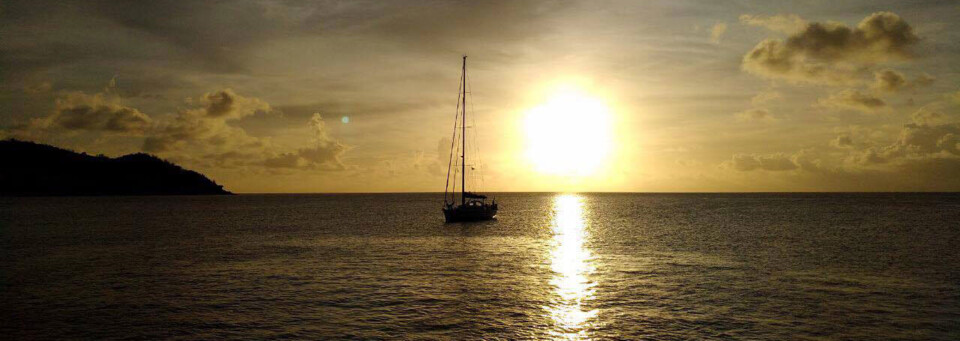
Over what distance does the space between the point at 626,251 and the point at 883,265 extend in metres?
21.5

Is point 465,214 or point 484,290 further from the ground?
point 465,214

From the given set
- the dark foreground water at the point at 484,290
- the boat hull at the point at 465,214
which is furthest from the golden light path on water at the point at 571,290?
the boat hull at the point at 465,214

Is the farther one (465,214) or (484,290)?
(465,214)

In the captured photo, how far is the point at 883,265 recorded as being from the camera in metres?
44.8

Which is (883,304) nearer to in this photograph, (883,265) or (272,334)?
(883,265)

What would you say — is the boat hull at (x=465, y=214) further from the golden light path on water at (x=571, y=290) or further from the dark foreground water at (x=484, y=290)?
the golden light path on water at (x=571, y=290)

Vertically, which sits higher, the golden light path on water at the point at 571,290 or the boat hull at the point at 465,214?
the boat hull at the point at 465,214

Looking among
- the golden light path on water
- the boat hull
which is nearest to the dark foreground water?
the golden light path on water

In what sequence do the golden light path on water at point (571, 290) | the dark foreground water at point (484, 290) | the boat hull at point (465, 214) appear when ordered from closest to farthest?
1. the dark foreground water at point (484, 290)
2. the golden light path on water at point (571, 290)
3. the boat hull at point (465, 214)

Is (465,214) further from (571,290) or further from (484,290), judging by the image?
(571,290)

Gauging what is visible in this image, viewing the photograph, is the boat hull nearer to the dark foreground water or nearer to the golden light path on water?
the dark foreground water

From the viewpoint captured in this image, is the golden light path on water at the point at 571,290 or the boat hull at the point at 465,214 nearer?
the golden light path on water at the point at 571,290

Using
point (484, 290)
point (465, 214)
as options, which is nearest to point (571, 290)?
point (484, 290)

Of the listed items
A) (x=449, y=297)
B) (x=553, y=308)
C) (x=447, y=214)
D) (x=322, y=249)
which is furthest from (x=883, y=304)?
(x=447, y=214)
